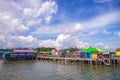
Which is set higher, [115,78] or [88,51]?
[88,51]

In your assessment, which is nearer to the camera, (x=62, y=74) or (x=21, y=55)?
(x=62, y=74)

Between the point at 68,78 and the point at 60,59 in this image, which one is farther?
the point at 60,59

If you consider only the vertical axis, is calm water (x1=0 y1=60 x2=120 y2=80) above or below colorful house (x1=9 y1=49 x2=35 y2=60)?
below

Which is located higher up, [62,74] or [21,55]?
[21,55]

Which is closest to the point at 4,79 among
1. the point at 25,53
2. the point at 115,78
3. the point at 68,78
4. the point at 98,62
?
the point at 68,78

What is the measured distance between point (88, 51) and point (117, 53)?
7886mm

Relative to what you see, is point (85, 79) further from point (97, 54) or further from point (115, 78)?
point (97, 54)

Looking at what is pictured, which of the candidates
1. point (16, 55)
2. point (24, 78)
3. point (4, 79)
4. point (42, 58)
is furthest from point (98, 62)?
point (16, 55)

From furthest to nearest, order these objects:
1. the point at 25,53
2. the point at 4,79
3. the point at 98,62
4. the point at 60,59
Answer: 1. the point at 25,53
2. the point at 60,59
3. the point at 98,62
4. the point at 4,79

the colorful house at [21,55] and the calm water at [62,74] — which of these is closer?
the calm water at [62,74]

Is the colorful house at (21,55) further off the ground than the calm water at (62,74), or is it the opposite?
the colorful house at (21,55)

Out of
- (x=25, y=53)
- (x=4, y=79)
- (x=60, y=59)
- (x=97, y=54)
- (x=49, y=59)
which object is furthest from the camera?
(x=25, y=53)

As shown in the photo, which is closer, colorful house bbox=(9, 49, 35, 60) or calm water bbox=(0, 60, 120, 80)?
calm water bbox=(0, 60, 120, 80)

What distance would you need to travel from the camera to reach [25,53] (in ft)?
215
